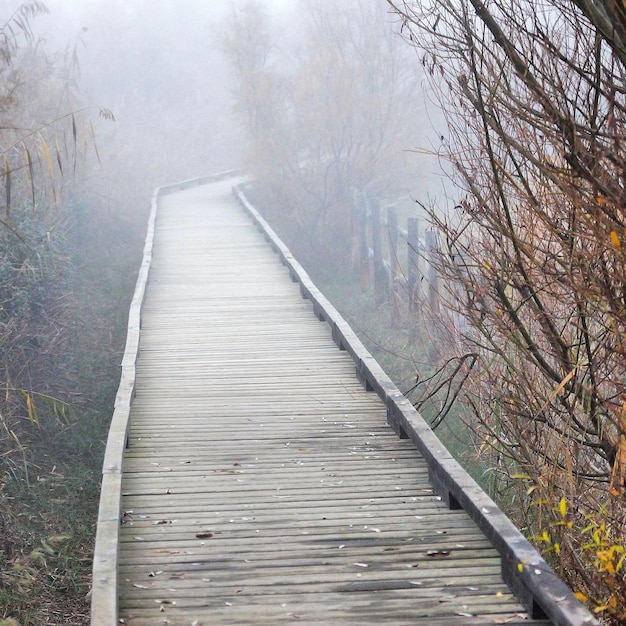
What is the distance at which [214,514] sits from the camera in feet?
15.8

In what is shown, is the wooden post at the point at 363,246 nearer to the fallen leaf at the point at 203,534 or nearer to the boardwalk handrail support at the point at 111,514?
the boardwalk handrail support at the point at 111,514

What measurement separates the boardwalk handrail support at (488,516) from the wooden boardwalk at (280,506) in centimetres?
8

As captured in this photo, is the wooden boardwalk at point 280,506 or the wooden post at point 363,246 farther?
the wooden post at point 363,246

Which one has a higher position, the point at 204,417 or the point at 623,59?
the point at 623,59

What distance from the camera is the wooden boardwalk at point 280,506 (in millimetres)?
3839

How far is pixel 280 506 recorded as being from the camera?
491cm

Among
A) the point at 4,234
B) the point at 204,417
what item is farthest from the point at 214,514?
the point at 4,234

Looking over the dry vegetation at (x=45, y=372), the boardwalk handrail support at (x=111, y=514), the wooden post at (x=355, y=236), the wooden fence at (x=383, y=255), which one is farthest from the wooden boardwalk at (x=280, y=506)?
the wooden post at (x=355, y=236)

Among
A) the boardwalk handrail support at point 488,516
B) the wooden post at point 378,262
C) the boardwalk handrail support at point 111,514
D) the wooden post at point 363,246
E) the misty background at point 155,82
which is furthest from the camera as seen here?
the misty background at point 155,82

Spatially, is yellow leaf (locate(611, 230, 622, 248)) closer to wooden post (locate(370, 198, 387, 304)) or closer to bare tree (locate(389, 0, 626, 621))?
bare tree (locate(389, 0, 626, 621))

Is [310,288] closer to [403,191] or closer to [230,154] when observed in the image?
[403,191]

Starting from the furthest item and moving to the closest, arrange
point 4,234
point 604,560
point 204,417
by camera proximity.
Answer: point 4,234, point 204,417, point 604,560

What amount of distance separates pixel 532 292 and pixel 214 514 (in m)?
1.97

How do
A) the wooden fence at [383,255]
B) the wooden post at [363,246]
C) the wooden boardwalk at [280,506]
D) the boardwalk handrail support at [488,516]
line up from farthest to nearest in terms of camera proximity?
the wooden post at [363,246] < the wooden fence at [383,255] < the wooden boardwalk at [280,506] < the boardwalk handrail support at [488,516]
